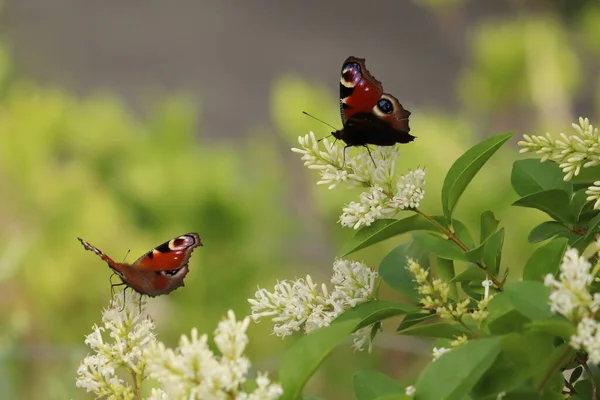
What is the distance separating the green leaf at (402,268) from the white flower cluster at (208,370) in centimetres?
12

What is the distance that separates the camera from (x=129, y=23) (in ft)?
12.0

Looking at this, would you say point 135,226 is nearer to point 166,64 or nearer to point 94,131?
point 94,131

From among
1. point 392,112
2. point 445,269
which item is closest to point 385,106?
point 392,112

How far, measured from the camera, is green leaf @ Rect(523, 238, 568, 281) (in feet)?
1.04

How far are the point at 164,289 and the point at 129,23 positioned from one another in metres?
3.41

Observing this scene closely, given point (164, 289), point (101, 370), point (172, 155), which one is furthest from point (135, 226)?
point (101, 370)

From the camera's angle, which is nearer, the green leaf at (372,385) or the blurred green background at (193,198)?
the green leaf at (372,385)

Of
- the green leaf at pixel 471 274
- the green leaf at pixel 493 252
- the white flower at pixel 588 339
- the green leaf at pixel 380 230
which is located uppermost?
the green leaf at pixel 380 230

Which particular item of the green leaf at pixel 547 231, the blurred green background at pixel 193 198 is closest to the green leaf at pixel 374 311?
the green leaf at pixel 547 231

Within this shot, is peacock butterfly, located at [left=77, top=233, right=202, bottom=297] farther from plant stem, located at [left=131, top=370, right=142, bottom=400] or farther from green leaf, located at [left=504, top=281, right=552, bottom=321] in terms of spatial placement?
green leaf, located at [left=504, top=281, right=552, bottom=321]

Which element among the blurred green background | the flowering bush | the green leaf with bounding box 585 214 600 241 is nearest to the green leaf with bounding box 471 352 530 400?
the flowering bush

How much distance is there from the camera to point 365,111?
1.47ft

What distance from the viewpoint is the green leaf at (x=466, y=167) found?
356 mm

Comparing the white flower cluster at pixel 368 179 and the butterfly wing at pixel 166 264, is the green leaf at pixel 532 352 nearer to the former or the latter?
the white flower cluster at pixel 368 179
